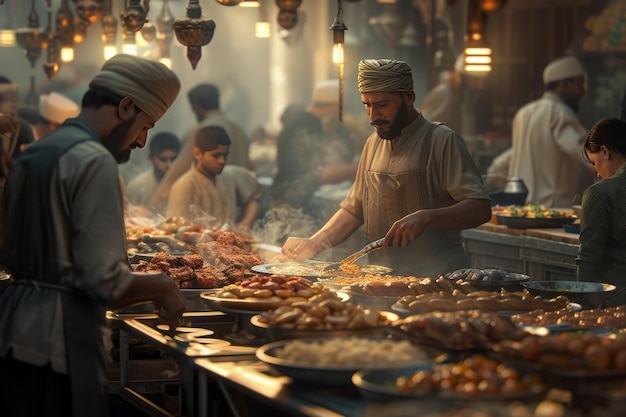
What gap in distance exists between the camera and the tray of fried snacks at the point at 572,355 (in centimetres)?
310

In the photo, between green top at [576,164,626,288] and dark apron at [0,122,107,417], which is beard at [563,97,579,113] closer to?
green top at [576,164,626,288]

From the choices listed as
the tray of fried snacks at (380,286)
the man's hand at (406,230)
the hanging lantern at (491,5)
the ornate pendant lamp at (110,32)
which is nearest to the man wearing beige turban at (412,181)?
the man's hand at (406,230)

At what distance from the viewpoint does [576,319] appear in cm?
395

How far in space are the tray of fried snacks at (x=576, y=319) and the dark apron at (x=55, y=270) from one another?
1418mm

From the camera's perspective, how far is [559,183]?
10.8m

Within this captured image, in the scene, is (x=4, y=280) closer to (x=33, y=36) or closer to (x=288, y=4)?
(x=288, y=4)

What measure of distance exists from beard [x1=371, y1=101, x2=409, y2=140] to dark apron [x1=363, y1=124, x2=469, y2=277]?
0.14 metres

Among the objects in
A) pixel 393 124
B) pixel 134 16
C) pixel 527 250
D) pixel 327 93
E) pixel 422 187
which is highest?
pixel 134 16

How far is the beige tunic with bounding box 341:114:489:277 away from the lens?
576cm

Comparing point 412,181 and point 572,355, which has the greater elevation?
point 412,181

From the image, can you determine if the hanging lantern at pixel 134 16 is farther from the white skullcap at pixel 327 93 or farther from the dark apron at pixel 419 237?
the white skullcap at pixel 327 93

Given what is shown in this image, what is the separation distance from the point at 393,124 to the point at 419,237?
1.90 feet

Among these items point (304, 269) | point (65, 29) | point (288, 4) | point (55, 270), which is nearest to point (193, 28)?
point (288, 4)

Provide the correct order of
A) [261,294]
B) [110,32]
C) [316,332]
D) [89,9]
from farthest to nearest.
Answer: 1. [110,32]
2. [89,9]
3. [261,294]
4. [316,332]
